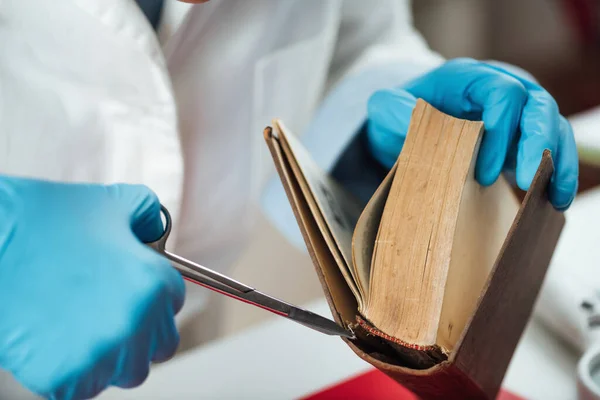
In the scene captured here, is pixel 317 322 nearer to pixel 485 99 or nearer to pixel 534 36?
pixel 485 99

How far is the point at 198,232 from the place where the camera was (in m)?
0.59

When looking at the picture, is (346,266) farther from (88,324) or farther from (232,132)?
(232,132)

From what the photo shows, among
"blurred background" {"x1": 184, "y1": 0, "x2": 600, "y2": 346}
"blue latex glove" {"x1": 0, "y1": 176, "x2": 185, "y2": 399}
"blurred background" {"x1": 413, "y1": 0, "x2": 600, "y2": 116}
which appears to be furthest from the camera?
"blurred background" {"x1": 413, "y1": 0, "x2": 600, "y2": 116}

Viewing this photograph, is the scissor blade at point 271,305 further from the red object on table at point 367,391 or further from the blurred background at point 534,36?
the blurred background at point 534,36

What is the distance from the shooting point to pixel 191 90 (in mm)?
540

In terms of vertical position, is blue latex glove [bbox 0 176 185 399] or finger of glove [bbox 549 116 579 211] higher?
finger of glove [bbox 549 116 579 211]

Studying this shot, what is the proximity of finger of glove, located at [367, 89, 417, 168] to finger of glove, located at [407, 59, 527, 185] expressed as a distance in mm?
24

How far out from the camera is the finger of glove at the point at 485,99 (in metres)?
0.38

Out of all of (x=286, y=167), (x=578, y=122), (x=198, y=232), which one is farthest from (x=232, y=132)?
(x=578, y=122)

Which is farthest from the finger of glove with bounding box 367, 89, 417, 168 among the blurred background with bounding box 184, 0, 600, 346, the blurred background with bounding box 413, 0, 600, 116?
the blurred background with bounding box 413, 0, 600, 116

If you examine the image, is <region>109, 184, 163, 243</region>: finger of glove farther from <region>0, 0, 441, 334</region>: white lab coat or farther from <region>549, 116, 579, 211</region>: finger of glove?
<region>549, 116, 579, 211</region>: finger of glove

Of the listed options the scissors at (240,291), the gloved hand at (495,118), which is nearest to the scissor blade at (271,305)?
the scissors at (240,291)

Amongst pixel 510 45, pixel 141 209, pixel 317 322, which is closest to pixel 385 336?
pixel 317 322

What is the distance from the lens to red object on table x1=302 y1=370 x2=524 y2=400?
47cm
